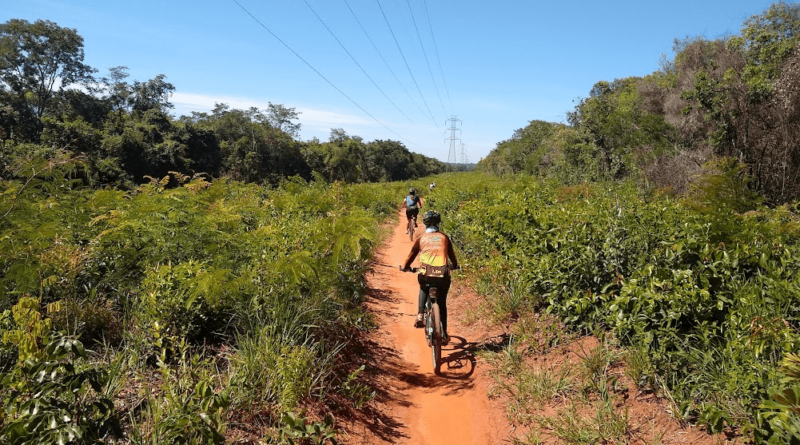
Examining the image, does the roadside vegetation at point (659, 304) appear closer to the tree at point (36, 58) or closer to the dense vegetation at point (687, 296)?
the dense vegetation at point (687, 296)

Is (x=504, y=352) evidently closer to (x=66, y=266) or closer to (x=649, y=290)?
(x=649, y=290)

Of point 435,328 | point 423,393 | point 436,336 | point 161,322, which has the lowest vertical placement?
point 423,393

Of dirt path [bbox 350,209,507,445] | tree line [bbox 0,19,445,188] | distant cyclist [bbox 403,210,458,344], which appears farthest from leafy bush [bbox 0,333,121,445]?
tree line [bbox 0,19,445,188]

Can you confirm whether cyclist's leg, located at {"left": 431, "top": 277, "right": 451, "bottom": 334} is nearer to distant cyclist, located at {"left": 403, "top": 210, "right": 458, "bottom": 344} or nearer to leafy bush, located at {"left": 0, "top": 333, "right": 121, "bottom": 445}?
distant cyclist, located at {"left": 403, "top": 210, "right": 458, "bottom": 344}

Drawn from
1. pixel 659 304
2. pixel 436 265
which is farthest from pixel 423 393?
pixel 659 304

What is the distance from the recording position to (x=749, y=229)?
4.59m

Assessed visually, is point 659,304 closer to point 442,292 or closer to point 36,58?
point 442,292

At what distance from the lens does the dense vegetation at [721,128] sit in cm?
1280

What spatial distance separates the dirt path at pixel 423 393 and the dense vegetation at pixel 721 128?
7590 mm

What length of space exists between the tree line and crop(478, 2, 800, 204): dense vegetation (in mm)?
17583

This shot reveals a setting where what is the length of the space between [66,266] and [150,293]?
106 centimetres

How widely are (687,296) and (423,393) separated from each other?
297cm

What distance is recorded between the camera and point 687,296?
3773 mm

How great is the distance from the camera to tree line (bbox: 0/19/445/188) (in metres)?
32.9
